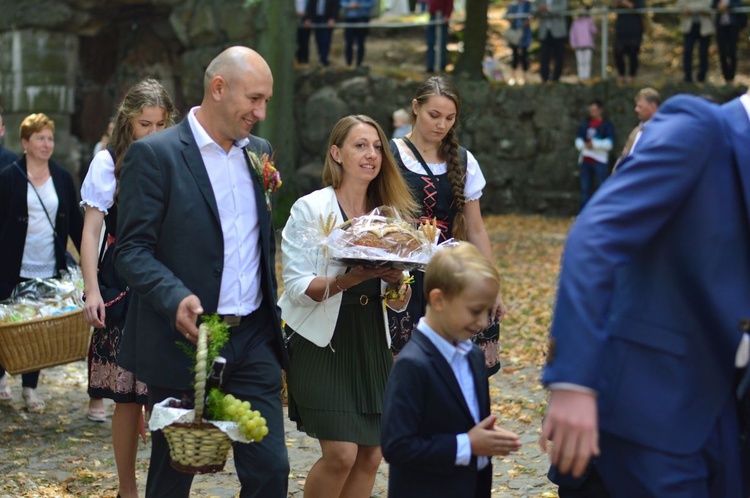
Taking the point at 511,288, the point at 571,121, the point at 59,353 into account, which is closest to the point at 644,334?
the point at 59,353

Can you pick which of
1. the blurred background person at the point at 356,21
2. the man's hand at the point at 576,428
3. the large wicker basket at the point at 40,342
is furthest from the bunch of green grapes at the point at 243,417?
the blurred background person at the point at 356,21

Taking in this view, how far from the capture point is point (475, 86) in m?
21.0

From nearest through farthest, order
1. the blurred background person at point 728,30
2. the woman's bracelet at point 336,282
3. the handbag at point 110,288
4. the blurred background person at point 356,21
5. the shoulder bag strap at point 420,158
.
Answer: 1. the woman's bracelet at point 336,282
2. the shoulder bag strap at point 420,158
3. the handbag at point 110,288
4. the blurred background person at point 728,30
5. the blurred background person at point 356,21

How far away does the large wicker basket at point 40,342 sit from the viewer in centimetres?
707

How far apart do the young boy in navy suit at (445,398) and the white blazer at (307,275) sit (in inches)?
50.7

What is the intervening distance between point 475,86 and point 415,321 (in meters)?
15.7

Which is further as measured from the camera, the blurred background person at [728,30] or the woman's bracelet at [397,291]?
the blurred background person at [728,30]

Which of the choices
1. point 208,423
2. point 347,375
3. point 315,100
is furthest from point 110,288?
point 315,100

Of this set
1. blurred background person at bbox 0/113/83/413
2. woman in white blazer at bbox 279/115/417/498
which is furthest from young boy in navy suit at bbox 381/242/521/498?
blurred background person at bbox 0/113/83/413

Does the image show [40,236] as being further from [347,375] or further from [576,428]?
[576,428]

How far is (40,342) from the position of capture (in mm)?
7121

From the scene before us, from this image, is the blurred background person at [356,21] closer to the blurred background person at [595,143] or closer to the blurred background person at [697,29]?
the blurred background person at [595,143]

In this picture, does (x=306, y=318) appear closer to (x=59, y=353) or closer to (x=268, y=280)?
(x=268, y=280)

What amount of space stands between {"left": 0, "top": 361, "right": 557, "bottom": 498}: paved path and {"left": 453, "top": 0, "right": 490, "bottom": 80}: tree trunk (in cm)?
1204
